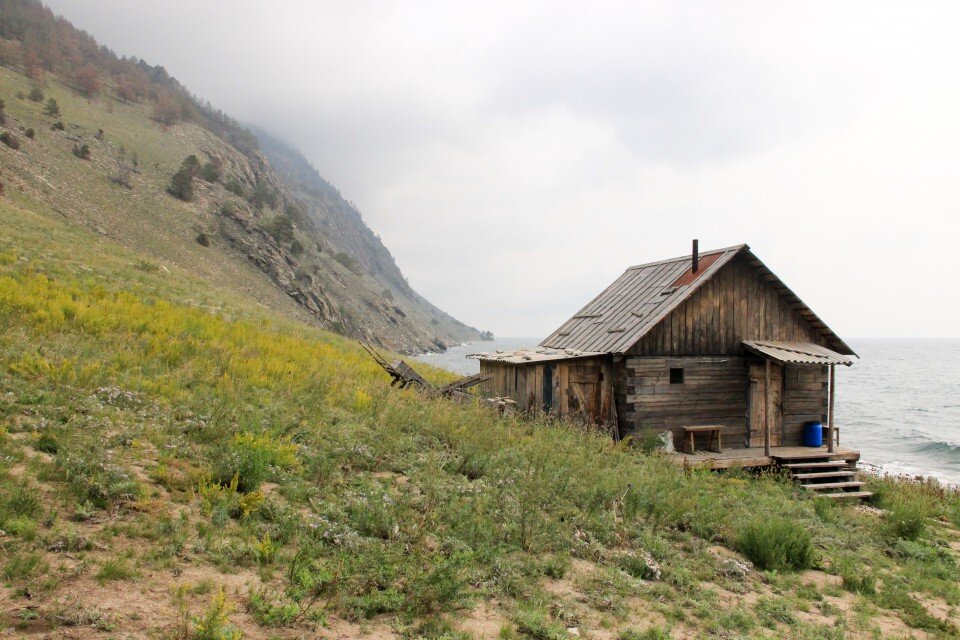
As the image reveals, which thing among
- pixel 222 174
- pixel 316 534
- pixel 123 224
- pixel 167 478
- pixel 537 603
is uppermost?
pixel 222 174

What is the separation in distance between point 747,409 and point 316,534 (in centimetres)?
1499

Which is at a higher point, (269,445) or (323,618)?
(269,445)

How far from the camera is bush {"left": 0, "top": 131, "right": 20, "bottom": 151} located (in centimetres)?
3738

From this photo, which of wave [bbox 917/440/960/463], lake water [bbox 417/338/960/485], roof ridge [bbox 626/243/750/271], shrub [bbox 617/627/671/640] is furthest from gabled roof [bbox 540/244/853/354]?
wave [bbox 917/440/960/463]

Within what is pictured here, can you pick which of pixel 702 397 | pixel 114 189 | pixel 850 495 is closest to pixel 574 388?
pixel 702 397

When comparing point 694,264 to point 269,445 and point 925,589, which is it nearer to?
point 925,589

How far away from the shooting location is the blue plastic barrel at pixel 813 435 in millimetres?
17906

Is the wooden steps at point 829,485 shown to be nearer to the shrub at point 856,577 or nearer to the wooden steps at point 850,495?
the wooden steps at point 850,495

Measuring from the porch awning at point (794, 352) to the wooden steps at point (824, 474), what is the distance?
8.95 feet

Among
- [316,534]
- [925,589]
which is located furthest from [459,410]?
[925,589]

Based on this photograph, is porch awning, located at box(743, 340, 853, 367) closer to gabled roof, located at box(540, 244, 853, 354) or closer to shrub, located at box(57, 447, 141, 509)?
gabled roof, located at box(540, 244, 853, 354)

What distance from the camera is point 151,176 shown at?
4888 cm

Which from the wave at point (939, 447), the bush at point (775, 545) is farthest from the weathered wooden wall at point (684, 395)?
the wave at point (939, 447)

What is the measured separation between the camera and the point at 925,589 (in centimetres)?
856
